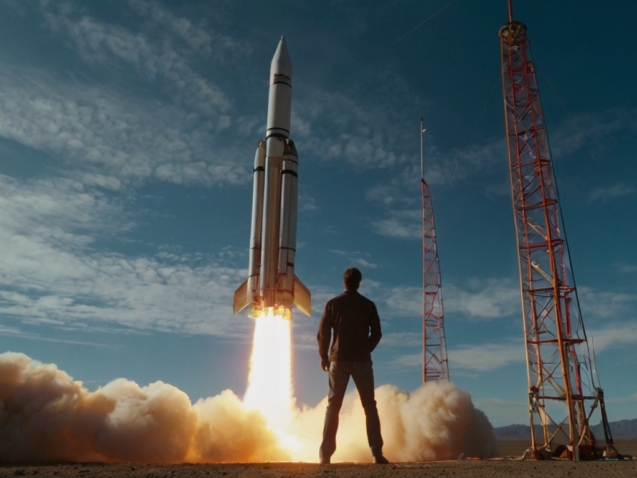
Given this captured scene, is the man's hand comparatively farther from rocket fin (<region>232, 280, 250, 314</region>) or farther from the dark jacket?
rocket fin (<region>232, 280, 250, 314</region>)

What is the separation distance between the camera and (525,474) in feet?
22.6

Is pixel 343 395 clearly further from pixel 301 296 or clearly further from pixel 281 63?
pixel 281 63

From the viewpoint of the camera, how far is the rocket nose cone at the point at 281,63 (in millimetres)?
25641

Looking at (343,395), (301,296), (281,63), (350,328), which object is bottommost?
(343,395)

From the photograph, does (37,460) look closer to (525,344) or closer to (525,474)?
(525,474)

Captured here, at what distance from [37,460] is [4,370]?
4415 mm

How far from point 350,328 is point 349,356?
0.42 metres

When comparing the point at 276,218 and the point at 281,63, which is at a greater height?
the point at 281,63

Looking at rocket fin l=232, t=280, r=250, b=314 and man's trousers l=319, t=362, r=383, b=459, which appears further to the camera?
rocket fin l=232, t=280, r=250, b=314

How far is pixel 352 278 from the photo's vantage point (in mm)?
8906

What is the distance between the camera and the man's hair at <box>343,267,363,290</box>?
29.2 ft

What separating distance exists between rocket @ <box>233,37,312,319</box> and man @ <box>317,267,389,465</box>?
14273 millimetres

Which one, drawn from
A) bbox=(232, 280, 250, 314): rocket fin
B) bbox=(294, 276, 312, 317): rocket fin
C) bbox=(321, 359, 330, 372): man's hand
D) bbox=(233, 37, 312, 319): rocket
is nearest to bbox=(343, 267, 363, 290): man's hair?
bbox=(321, 359, 330, 372): man's hand

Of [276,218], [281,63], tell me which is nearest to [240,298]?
[276,218]
